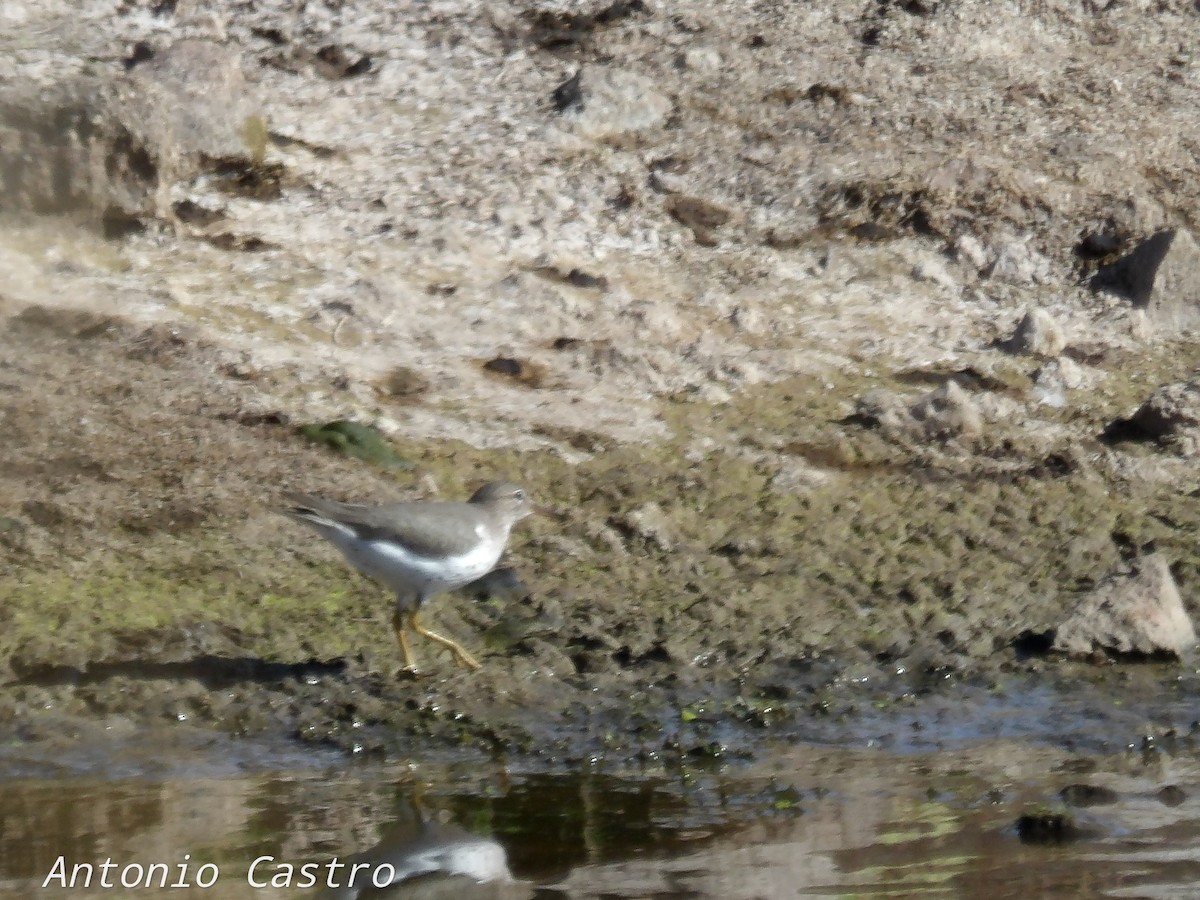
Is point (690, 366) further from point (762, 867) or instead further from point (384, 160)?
point (762, 867)

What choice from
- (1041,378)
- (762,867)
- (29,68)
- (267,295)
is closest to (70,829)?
(762,867)

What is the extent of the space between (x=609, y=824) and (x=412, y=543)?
1.68m

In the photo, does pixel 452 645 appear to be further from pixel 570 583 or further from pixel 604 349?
pixel 604 349

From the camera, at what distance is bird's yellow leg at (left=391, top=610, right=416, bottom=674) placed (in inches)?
310

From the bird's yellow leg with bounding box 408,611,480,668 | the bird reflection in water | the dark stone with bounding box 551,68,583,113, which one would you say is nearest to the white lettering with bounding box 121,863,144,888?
the bird reflection in water

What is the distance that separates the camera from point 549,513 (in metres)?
8.76

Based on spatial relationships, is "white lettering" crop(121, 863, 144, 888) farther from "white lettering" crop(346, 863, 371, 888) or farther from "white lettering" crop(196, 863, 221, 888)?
"white lettering" crop(346, 863, 371, 888)

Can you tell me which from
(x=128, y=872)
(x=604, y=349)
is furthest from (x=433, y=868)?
(x=604, y=349)

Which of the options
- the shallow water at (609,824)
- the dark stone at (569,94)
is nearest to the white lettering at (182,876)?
the shallow water at (609,824)

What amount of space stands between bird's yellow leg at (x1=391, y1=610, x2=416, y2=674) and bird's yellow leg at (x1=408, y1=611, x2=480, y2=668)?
6cm

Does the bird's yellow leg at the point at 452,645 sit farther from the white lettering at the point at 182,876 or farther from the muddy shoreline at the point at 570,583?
the white lettering at the point at 182,876

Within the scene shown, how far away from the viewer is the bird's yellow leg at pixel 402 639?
25.8 ft

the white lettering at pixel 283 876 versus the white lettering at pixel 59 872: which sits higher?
the white lettering at pixel 283 876

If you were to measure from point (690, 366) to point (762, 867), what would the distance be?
4376 mm
